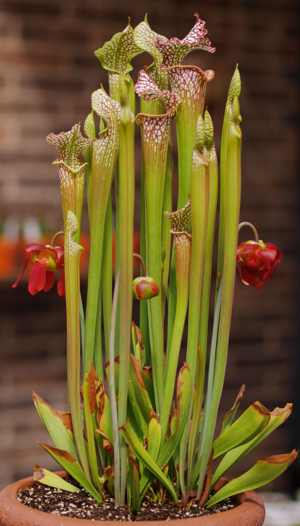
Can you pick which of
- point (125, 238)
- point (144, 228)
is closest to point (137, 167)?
point (144, 228)

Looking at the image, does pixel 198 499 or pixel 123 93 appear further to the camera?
pixel 198 499

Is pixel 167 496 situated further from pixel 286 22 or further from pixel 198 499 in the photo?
pixel 286 22

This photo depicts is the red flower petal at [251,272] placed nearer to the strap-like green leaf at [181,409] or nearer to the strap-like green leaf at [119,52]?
the strap-like green leaf at [181,409]

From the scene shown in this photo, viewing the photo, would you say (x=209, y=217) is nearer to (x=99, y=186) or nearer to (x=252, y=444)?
(x=99, y=186)

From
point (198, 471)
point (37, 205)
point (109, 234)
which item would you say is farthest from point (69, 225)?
point (37, 205)

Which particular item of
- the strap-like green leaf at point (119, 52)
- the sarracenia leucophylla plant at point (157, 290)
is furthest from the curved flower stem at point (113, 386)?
the strap-like green leaf at point (119, 52)

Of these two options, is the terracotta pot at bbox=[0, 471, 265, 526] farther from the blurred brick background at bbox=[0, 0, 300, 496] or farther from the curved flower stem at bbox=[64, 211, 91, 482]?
the blurred brick background at bbox=[0, 0, 300, 496]

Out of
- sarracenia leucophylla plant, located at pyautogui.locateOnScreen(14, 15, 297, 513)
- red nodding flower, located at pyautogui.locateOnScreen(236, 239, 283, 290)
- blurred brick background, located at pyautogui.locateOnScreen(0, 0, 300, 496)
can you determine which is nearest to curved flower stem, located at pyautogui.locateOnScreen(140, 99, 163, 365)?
sarracenia leucophylla plant, located at pyautogui.locateOnScreen(14, 15, 297, 513)
